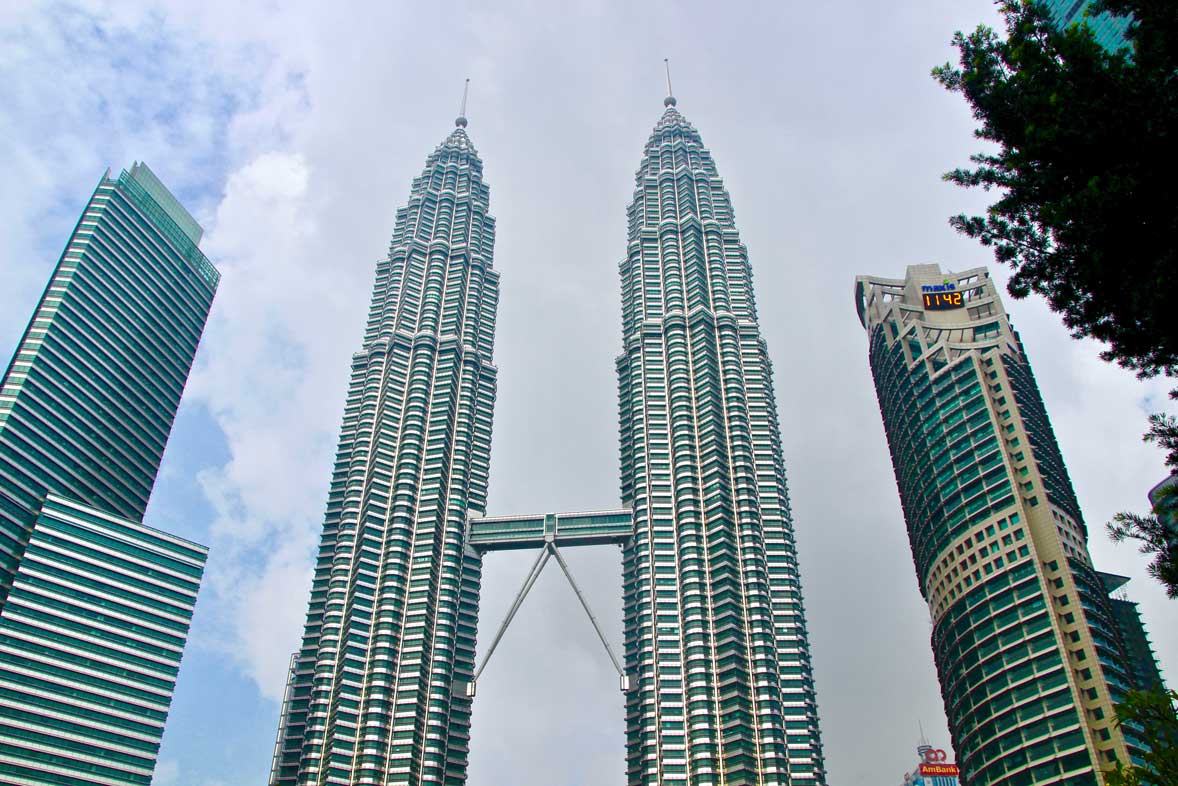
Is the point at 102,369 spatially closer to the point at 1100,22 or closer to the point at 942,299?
the point at 942,299

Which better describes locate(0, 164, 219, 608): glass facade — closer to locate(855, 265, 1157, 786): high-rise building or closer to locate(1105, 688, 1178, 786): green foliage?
locate(855, 265, 1157, 786): high-rise building

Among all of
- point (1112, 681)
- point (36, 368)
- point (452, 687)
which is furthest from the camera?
point (452, 687)

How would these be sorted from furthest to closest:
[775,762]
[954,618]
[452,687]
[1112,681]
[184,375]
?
[184,375]
[452,687]
[775,762]
[954,618]
[1112,681]

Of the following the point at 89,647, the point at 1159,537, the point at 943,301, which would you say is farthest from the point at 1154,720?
the point at 89,647

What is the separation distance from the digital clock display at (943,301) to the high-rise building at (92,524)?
139 metres

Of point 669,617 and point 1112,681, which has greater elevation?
point 669,617

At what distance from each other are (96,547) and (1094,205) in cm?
15915

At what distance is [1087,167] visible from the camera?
72.5 ft

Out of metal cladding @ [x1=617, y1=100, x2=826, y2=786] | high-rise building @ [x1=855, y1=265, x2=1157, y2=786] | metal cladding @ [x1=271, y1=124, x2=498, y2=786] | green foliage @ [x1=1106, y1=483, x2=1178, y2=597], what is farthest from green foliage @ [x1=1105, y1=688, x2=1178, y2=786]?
metal cladding @ [x1=271, y1=124, x2=498, y2=786]

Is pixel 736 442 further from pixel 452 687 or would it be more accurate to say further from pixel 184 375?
pixel 184 375

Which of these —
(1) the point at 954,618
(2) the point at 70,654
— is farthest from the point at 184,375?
(1) the point at 954,618

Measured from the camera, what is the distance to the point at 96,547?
5743 inches

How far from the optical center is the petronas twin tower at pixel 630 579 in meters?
146

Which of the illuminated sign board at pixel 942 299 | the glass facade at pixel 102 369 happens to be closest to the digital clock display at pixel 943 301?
the illuminated sign board at pixel 942 299
